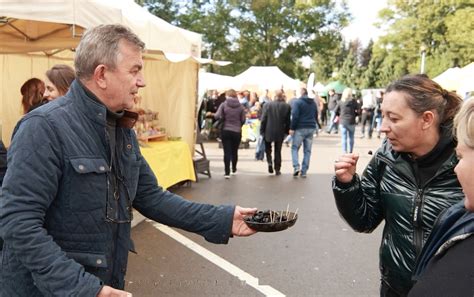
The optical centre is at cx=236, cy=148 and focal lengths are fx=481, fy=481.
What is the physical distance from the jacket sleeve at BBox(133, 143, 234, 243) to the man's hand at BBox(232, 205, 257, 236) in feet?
0.09

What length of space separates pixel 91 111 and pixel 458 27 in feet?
120

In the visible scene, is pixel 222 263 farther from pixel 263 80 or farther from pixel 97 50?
pixel 263 80

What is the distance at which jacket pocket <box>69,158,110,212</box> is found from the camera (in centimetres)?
169

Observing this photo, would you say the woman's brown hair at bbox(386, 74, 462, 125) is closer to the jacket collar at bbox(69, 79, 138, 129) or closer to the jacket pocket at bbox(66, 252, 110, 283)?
the jacket collar at bbox(69, 79, 138, 129)

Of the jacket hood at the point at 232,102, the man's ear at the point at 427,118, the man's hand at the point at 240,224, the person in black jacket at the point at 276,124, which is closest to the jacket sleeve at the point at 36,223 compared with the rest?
the man's hand at the point at 240,224

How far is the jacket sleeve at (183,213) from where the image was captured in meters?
2.23

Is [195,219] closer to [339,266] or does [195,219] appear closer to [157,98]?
[339,266]

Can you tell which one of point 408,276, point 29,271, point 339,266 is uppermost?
point 29,271

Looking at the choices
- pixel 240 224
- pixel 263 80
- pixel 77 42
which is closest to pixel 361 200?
pixel 240 224

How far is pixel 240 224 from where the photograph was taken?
2.28 metres

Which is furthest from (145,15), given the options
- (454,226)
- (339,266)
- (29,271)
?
(454,226)

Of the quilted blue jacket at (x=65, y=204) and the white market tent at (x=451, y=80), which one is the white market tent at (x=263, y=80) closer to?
the white market tent at (x=451, y=80)

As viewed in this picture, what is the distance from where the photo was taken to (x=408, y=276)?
213 cm

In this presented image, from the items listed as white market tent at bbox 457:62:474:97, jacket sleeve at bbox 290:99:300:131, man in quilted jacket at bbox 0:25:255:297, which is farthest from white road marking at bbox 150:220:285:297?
white market tent at bbox 457:62:474:97
